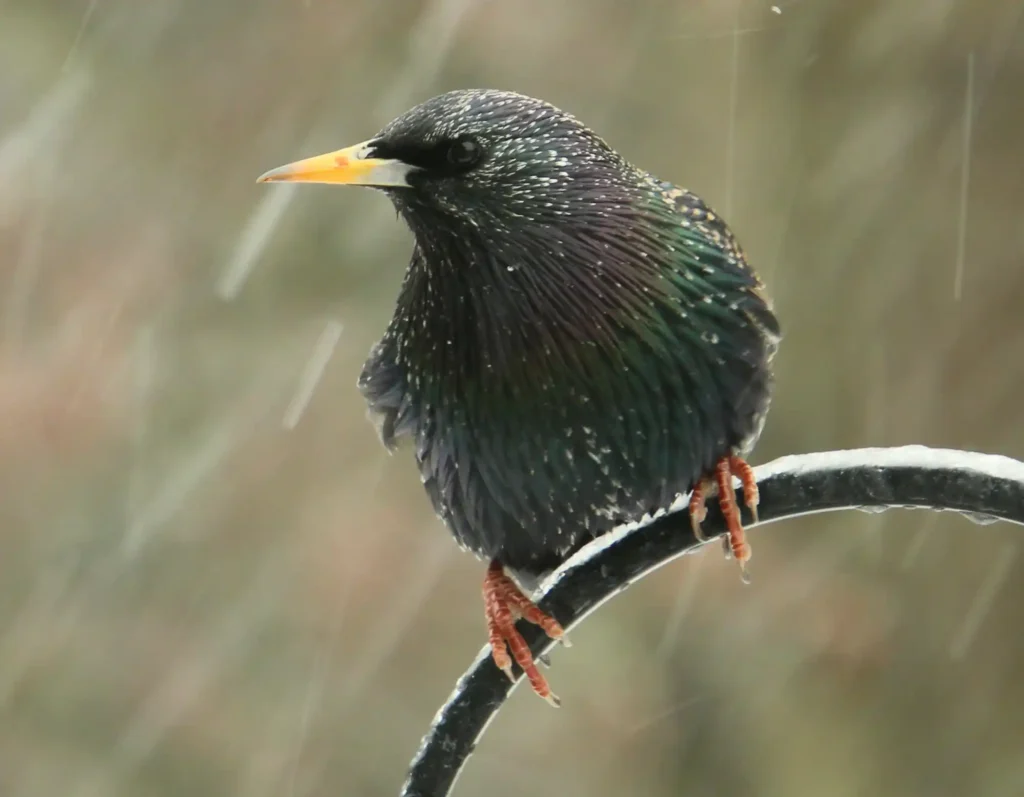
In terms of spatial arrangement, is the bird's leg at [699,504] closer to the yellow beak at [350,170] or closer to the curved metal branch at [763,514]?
the curved metal branch at [763,514]

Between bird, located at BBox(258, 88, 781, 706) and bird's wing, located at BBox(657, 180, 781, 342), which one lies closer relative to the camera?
bird, located at BBox(258, 88, 781, 706)

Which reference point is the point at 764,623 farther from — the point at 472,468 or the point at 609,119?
the point at 472,468

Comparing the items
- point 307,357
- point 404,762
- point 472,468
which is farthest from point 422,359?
point 404,762

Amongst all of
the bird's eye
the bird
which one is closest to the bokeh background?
the bird

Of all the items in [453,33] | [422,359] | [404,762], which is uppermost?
[453,33]

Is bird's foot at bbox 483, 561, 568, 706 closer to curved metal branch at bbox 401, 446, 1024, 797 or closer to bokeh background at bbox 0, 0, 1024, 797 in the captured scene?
curved metal branch at bbox 401, 446, 1024, 797

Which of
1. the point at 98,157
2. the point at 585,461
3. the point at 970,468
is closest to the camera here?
the point at 970,468

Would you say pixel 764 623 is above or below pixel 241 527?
below
